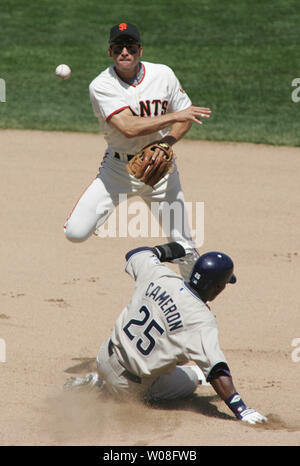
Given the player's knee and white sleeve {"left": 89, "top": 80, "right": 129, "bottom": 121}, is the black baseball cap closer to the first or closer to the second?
white sleeve {"left": 89, "top": 80, "right": 129, "bottom": 121}

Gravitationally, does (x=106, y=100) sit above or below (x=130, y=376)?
above

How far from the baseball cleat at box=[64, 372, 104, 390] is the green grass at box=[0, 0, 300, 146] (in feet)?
24.8

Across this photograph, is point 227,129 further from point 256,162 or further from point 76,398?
point 76,398

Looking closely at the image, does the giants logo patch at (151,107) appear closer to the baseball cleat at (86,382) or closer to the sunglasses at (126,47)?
the sunglasses at (126,47)

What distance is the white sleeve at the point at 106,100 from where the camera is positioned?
6.18 meters

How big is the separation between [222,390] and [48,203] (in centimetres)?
547

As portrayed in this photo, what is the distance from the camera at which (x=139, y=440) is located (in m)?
4.44

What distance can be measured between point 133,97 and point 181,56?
10221mm

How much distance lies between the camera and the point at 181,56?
16.2 m

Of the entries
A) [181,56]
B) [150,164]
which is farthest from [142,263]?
[181,56]

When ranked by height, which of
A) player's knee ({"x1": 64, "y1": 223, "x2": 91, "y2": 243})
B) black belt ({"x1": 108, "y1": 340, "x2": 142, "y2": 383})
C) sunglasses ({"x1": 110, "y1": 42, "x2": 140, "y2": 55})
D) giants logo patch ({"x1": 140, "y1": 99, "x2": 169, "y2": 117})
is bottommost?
black belt ({"x1": 108, "y1": 340, "x2": 142, "y2": 383})

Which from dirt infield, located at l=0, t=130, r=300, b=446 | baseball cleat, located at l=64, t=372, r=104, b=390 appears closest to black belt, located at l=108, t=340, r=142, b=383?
dirt infield, located at l=0, t=130, r=300, b=446

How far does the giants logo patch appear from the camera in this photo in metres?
6.31

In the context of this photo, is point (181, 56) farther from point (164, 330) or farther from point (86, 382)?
point (164, 330)
